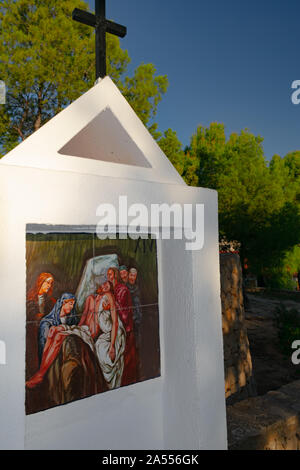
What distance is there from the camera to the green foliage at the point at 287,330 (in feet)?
36.3

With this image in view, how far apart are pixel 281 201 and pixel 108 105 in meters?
16.1

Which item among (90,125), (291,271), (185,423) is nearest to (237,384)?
(185,423)

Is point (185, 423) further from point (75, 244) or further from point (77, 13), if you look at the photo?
point (77, 13)

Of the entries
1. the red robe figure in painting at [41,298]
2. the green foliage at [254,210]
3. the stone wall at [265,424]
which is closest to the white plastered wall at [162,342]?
the red robe figure in painting at [41,298]

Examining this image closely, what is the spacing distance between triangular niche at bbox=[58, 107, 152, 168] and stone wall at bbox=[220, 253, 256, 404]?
14.2 feet

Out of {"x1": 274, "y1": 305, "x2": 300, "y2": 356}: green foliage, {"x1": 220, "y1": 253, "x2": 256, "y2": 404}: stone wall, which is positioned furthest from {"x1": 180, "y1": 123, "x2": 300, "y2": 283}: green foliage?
{"x1": 220, "y1": 253, "x2": 256, "y2": 404}: stone wall

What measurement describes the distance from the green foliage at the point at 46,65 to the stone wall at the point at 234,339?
8.49 m

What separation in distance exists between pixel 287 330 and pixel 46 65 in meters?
11.9

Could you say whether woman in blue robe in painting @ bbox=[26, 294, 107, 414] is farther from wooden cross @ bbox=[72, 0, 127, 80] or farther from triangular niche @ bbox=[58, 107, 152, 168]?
wooden cross @ bbox=[72, 0, 127, 80]

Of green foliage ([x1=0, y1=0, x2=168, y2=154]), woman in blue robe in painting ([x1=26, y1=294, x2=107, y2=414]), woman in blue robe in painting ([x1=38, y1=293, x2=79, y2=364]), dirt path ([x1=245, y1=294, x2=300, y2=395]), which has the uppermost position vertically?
green foliage ([x1=0, y1=0, x2=168, y2=154])

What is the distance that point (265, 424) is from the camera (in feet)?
15.8

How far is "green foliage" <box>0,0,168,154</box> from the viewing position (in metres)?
12.6

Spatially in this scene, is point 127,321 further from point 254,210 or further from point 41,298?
point 254,210

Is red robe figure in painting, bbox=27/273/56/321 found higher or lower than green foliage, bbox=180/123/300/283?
lower
